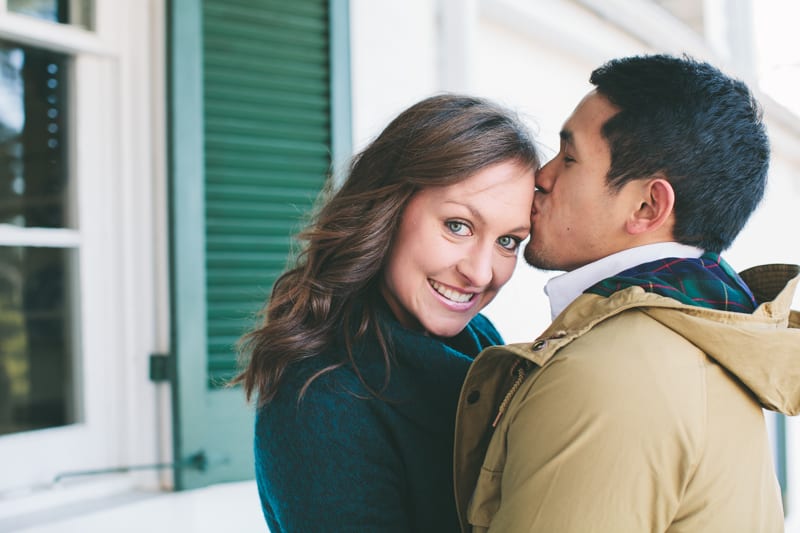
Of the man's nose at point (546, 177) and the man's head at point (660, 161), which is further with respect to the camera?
the man's nose at point (546, 177)

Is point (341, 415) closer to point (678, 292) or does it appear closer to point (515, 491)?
point (515, 491)

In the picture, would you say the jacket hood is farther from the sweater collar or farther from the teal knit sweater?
the teal knit sweater

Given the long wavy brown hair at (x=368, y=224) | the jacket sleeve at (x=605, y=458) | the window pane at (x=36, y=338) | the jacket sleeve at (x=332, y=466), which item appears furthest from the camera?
the window pane at (x=36, y=338)

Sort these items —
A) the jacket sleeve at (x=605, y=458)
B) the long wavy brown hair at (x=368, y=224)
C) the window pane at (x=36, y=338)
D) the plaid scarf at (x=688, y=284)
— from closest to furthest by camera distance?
the jacket sleeve at (x=605, y=458) < the plaid scarf at (x=688, y=284) < the long wavy brown hair at (x=368, y=224) < the window pane at (x=36, y=338)

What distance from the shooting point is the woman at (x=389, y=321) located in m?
1.23

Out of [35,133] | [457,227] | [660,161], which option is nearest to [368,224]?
[457,227]

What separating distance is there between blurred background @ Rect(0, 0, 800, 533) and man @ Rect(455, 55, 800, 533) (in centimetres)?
112

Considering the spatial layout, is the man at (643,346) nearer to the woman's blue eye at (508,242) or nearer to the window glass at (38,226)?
the woman's blue eye at (508,242)

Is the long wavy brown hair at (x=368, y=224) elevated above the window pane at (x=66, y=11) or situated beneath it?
situated beneath

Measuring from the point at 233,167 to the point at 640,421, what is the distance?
1.63 meters

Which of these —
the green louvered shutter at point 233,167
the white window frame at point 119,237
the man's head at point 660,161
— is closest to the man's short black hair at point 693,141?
the man's head at point 660,161

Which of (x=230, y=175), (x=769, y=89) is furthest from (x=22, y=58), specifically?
(x=769, y=89)

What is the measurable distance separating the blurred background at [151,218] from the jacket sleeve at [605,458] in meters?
1.36

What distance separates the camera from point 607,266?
128cm
